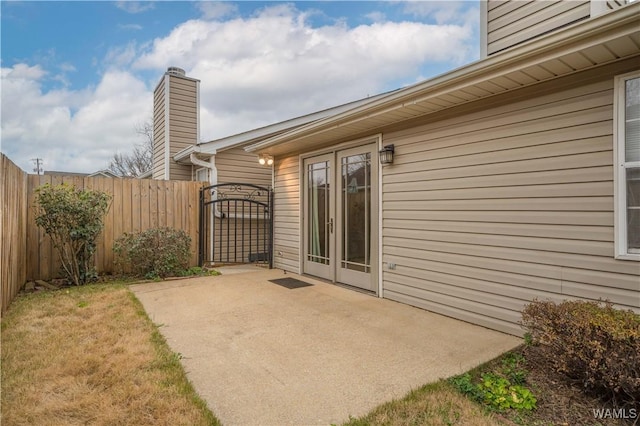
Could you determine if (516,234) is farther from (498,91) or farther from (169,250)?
(169,250)

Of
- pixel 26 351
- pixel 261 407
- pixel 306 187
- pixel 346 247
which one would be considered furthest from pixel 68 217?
pixel 261 407

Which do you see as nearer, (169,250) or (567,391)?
(567,391)

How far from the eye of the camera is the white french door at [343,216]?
4.97 meters

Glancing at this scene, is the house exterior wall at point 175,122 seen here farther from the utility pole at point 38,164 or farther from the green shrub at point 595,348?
the utility pole at point 38,164

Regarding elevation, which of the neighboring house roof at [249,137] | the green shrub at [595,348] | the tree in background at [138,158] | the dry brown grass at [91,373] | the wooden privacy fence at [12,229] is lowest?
the dry brown grass at [91,373]

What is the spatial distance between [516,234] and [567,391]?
5.02 feet

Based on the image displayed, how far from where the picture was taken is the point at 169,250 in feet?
20.0

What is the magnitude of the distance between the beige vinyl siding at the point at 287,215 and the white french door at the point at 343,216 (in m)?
0.25

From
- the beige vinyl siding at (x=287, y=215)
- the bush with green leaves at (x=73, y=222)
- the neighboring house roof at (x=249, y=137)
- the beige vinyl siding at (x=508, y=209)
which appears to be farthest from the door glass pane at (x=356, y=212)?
the bush with green leaves at (x=73, y=222)

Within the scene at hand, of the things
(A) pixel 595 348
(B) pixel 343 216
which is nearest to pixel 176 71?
(B) pixel 343 216

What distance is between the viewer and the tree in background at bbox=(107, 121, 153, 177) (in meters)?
19.6

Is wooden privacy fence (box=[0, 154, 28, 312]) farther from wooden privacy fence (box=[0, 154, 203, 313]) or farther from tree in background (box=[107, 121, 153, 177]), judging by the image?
tree in background (box=[107, 121, 153, 177])

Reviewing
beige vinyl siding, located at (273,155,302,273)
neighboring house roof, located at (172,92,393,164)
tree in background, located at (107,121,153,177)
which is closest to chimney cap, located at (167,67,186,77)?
neighboring house roof, located at (172,92,393,164)

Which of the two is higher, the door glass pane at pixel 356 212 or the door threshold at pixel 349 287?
the door glass pane at pixel 356 212
